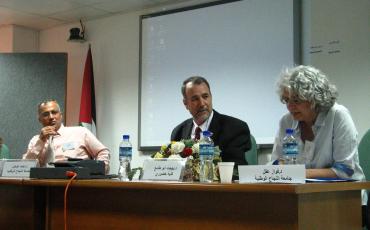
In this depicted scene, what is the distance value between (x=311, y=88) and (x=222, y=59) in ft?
6.67

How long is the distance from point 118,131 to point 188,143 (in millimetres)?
2968

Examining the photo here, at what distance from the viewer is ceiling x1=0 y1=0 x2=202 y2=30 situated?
455 centimetres

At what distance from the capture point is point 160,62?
4551 mm

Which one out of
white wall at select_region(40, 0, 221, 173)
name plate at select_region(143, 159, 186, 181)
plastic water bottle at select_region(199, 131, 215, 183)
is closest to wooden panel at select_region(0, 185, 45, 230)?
name plate at select_region(143, 159, 186, 181)

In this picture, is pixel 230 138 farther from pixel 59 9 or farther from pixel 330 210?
pixel 59 9

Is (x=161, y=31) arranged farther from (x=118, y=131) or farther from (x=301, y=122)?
(x=301, y=122)

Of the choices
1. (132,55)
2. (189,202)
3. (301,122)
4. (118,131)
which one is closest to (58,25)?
(132,55)

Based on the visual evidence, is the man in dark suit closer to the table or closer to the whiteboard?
the table

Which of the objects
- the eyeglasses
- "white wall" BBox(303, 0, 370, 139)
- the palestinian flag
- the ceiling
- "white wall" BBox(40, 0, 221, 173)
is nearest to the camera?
the eyeglasses

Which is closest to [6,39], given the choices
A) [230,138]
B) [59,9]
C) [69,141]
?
[59,9]

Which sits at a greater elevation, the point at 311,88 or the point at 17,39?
the point at 17,39

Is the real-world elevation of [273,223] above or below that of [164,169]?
below

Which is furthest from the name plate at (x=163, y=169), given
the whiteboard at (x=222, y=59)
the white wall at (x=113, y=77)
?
the white wall at (x=113, y=77)

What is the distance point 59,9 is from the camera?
4785mm
